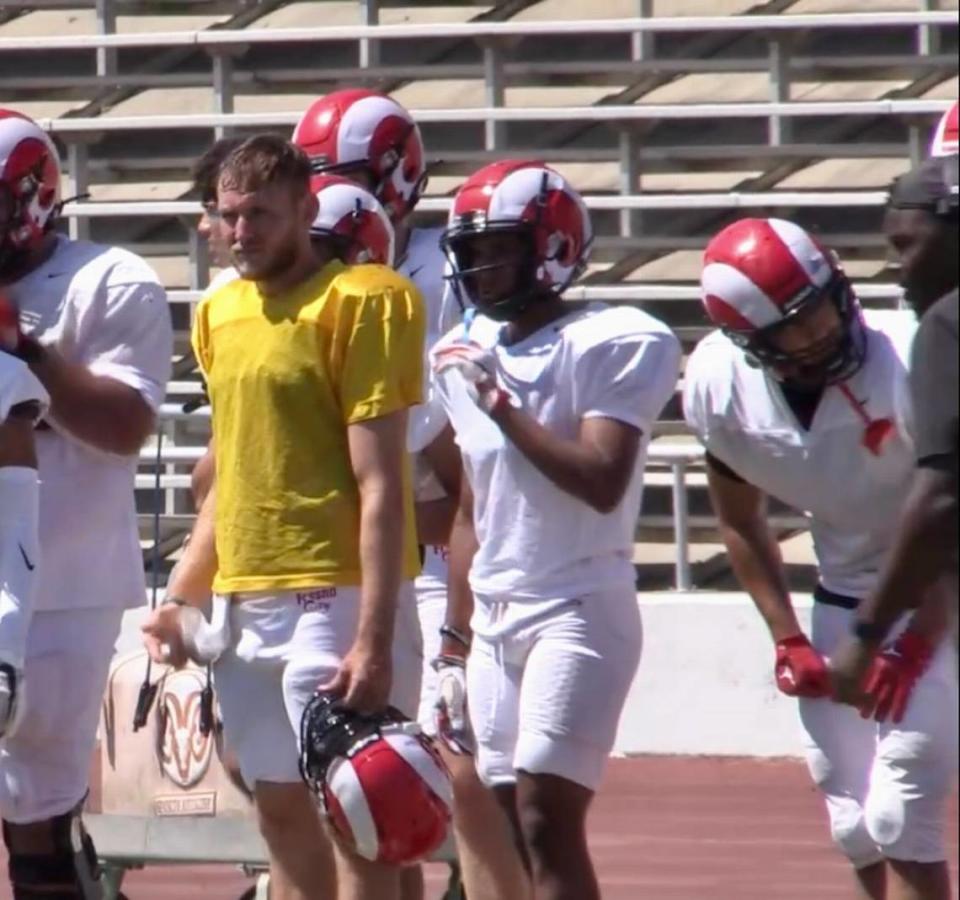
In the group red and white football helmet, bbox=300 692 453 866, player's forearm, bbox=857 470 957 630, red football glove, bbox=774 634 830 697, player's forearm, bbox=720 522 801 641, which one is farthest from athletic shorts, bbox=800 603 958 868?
player's forearm, bbox=857 470 957 630

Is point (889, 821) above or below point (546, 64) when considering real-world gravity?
below

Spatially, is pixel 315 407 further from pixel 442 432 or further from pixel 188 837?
pixel 188 837

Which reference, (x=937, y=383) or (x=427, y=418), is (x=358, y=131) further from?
(x=937, y=383)

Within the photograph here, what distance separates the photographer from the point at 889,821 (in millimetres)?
5242

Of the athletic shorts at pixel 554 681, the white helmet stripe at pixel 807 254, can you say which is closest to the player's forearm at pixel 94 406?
the athletic shorts at pixel 554 681

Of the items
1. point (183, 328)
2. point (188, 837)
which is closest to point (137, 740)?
point (188, 837)

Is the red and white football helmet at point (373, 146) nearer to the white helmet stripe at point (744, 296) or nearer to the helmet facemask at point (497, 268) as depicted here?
the helmet facemask at point (497, 268)

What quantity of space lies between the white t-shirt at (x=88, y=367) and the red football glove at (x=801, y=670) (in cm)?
139

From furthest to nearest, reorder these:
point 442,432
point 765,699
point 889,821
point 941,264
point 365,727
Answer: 1. point 765,699
2. point 442,432
3. point 889,821
4. point 365,727
5. point 941,264

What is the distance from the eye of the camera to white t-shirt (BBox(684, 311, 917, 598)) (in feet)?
17.6

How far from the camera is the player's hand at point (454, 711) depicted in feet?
18.9

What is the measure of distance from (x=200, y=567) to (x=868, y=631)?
168 cm

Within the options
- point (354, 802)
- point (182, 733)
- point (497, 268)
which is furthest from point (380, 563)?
point (182, 733)

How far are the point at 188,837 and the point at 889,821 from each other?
1.77 m
